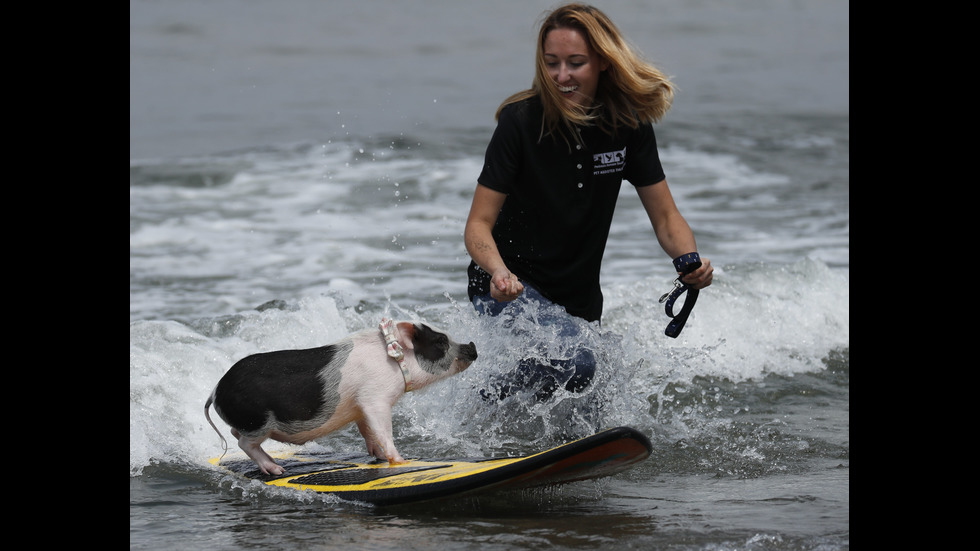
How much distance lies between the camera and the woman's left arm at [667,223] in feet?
15.5

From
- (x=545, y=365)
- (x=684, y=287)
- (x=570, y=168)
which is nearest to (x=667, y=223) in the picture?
(x=684, y=287)

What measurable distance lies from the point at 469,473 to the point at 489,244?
38.6 inches

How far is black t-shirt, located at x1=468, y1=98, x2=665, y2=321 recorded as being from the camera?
4.60 m

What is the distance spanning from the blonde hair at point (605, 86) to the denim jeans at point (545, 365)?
0.78 metres

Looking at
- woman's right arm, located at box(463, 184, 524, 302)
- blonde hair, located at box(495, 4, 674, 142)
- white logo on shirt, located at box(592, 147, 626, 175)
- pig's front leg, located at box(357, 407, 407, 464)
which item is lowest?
pig's front leg, located at box(357, 407, 407, 464)

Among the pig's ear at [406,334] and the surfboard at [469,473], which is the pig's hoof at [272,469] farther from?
the pig's ear at [406,334]

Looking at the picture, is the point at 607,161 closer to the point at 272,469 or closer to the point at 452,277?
the point at 272,469

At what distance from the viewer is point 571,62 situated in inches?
179

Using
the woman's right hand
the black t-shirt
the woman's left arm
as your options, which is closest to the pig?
the woman's right hand

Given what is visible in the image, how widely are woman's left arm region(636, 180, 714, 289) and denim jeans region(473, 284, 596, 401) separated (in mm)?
552

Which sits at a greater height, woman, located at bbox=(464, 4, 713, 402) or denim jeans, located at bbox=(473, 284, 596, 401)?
woman, located at bbox=(464, 4, 713, 402)

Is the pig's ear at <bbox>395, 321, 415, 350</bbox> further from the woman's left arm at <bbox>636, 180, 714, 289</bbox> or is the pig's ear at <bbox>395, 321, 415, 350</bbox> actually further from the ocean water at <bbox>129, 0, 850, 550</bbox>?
the woman's left arm at <bbox>636, 180, 714, 289</bbox>

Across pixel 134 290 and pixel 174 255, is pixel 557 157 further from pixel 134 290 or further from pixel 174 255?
pixel 174 255
